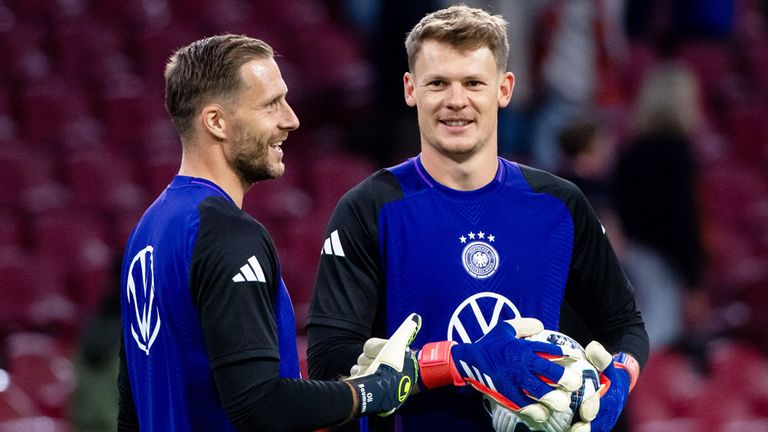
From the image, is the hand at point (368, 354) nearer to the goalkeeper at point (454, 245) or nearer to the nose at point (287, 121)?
the goalkeeper at point (454, 245)

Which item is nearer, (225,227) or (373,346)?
(225,227)

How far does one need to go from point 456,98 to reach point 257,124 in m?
0.57

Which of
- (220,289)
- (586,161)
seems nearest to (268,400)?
(220,289)

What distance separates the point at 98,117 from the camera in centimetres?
862

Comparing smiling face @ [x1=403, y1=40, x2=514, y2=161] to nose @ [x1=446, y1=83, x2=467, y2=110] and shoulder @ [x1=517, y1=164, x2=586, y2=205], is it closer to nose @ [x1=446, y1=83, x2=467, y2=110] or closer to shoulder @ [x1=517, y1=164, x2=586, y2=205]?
nose @ [x1=446, y1=83, x2=467, y2=110]

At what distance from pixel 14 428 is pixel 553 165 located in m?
3.33

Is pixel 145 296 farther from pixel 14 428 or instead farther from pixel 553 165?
pixel 553 165

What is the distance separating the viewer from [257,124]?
323 cm

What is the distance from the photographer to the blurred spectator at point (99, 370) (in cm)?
536

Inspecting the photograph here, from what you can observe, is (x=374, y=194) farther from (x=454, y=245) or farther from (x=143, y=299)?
(x=143, y=299)

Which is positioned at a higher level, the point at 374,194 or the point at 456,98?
the point at 456,98

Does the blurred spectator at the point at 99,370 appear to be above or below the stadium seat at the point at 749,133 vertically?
below

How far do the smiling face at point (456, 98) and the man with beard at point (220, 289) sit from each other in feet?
1.40

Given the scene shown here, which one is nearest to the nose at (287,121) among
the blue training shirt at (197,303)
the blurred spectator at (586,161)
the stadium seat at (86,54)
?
the blue training shirt at (197,303)
